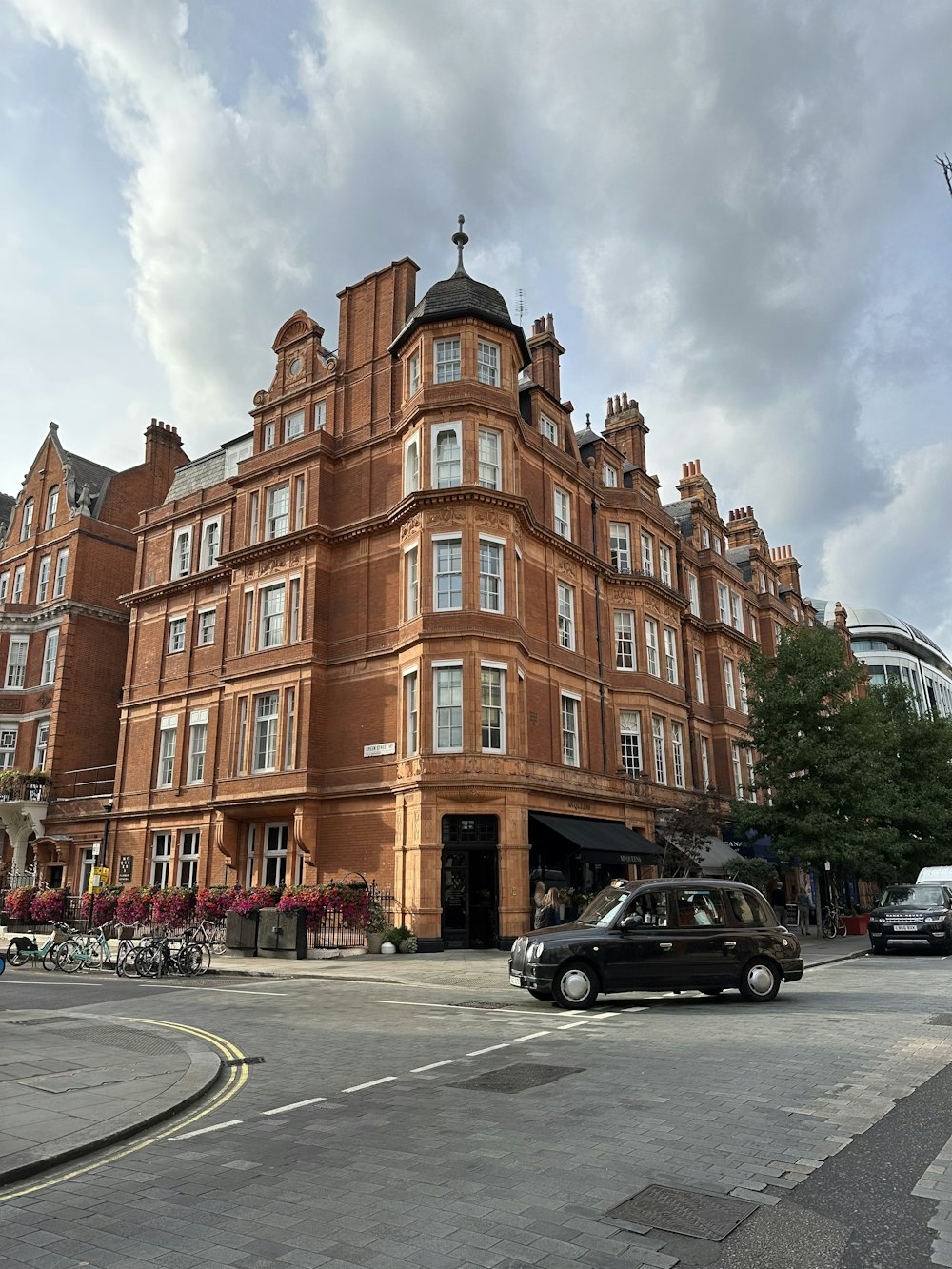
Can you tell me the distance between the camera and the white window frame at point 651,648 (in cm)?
3303

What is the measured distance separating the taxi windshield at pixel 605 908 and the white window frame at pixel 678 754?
20021 mm

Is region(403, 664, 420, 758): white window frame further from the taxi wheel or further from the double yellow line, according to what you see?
the double yellow line

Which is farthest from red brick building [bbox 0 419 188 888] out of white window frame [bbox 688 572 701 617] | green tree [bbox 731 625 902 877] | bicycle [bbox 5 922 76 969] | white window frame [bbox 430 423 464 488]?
green tree [bbox 731 625 902 877]

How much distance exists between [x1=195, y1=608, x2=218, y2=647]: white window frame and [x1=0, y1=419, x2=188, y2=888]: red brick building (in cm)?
776

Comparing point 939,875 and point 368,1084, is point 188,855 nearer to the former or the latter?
point 939,875

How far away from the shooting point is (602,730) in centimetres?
3059

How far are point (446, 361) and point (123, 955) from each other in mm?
18594

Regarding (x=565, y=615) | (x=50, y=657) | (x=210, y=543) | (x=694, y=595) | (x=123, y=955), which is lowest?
(x=123, y=955)

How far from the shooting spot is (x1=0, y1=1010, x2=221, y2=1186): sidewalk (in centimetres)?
632

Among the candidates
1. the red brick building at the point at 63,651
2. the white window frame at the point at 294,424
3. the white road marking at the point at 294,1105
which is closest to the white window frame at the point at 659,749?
the white window frame at the point at 294,424

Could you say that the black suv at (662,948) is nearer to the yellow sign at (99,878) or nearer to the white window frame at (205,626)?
the yellow sign at (99,878)

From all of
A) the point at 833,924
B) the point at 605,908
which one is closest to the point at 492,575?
the point at 605,908

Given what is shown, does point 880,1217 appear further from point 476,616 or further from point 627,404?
point 627,404

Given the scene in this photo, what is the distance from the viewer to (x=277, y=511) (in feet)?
101
